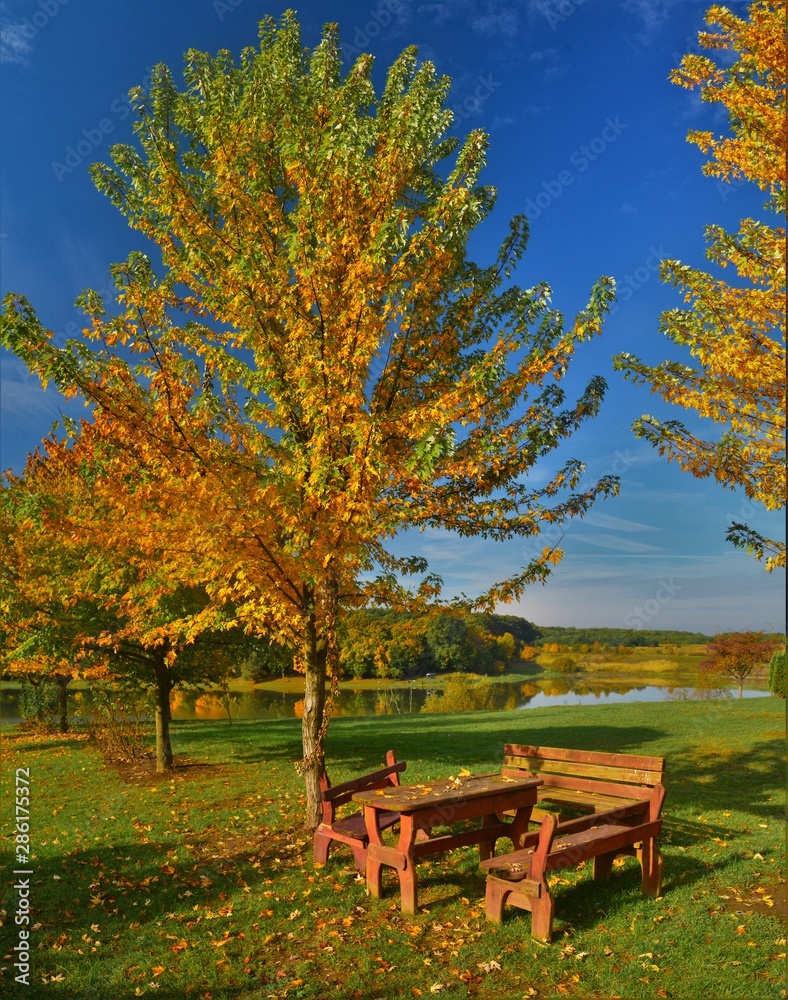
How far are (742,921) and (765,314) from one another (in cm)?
726

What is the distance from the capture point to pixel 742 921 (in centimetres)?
552

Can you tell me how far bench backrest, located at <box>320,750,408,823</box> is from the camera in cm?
744

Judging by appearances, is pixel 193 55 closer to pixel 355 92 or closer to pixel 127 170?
pixel 127 170

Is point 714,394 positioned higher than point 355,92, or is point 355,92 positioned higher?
point 355,92

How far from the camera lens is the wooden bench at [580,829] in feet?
17.8

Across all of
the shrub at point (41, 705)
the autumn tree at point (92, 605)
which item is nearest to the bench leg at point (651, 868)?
the autumn tree at point (92, 605)

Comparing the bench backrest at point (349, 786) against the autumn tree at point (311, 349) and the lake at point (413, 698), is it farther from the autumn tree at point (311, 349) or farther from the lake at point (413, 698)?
the lake at point (413, 698)

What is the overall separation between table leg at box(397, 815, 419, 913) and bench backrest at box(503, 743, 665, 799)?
7.32 feet

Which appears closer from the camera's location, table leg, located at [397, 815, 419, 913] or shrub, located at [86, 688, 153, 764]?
table leg, located at [397, 815, 419, 913]

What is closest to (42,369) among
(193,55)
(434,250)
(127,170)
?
(127,170)

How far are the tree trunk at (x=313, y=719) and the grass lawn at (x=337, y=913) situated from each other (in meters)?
0.43

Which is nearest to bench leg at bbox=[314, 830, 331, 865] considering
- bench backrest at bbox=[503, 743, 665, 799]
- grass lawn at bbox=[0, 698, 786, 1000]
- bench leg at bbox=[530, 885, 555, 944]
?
grass lawn at bbox=[0, 698, 786, 1000]

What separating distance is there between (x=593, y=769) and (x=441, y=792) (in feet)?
6.24

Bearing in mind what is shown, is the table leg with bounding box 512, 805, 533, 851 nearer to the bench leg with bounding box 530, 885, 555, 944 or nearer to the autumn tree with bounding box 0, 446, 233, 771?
the bench leg with bounding box 530, 885, 555, 944
